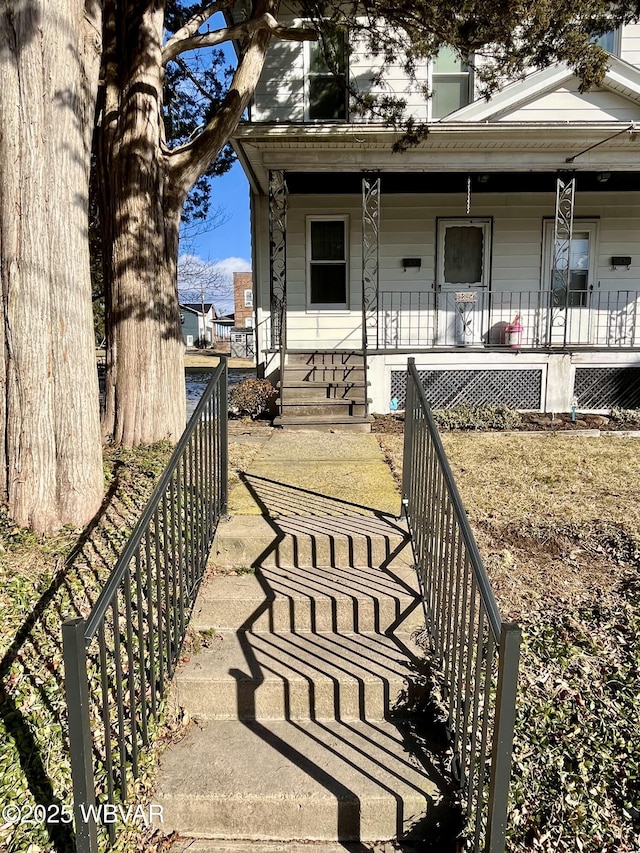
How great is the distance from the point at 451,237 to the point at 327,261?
235 centimetres

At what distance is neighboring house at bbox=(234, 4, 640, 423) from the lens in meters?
9.07

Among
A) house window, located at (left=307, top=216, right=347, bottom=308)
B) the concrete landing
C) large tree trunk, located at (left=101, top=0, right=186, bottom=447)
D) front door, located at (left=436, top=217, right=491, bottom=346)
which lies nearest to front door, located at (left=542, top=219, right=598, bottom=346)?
front door, located at (left=436, top=217, right=491, bottom=346)

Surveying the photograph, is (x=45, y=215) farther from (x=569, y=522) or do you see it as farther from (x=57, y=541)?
(x=569, y=522)

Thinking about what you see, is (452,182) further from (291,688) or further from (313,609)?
(291,688)

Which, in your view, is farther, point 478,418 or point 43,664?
point 478,418

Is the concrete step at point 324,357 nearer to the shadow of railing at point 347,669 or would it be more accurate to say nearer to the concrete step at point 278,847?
the shadow of railing at point 347,669

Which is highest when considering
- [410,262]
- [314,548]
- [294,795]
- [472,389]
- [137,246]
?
[410,262]

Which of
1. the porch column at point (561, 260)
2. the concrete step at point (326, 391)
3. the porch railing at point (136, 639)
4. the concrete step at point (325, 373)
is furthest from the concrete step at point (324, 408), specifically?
the porch railing at point (136, 639)

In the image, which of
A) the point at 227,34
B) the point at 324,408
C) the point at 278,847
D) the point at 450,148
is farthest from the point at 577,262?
the point at 278,847

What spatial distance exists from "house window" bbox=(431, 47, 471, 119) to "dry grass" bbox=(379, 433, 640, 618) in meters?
6.83

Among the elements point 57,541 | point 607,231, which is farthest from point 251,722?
point 607,231

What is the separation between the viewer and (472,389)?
9359 mm

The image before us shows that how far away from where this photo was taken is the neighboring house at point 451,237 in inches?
357

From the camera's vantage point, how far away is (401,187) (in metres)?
10.0
